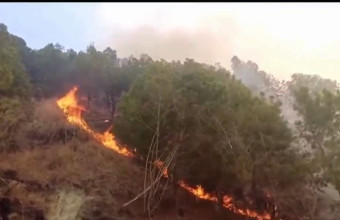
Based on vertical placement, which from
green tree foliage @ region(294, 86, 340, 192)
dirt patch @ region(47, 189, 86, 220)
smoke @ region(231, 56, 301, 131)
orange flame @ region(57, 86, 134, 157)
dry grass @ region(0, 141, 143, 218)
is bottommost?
dirt patch @ region(47, 189, 86, 220)

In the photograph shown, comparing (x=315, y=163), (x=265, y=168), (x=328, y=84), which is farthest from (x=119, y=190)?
(x=328, y=84)

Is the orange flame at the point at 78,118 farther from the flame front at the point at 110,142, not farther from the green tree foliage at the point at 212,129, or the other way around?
the green tree foliage at the point at 212,129

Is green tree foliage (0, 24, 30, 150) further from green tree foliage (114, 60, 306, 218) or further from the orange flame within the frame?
the orange flame

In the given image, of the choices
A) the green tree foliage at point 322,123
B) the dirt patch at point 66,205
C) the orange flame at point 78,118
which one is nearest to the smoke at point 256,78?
the orange flame at point 78,118

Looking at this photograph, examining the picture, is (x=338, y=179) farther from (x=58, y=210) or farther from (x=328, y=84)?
(x=328, y=84)

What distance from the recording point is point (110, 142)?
3556 cm

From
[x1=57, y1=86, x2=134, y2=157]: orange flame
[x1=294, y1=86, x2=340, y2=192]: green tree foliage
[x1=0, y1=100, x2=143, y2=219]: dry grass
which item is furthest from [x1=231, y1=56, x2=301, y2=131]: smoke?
[x1=294, y1=86, x2=340, y2=192]: green tree foliage

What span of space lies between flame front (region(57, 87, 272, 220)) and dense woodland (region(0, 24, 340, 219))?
736mm

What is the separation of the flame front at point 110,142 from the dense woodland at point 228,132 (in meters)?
0.74

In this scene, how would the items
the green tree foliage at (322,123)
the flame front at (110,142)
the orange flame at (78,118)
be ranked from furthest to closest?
the orange flame at (78,118) < the flame front at (110,142) < the green tree foliage at (322,123)

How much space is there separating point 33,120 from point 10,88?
4.99m

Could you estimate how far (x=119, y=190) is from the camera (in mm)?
27094

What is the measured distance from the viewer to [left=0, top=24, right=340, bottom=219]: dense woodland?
23094mm

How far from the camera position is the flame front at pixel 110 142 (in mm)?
27156
